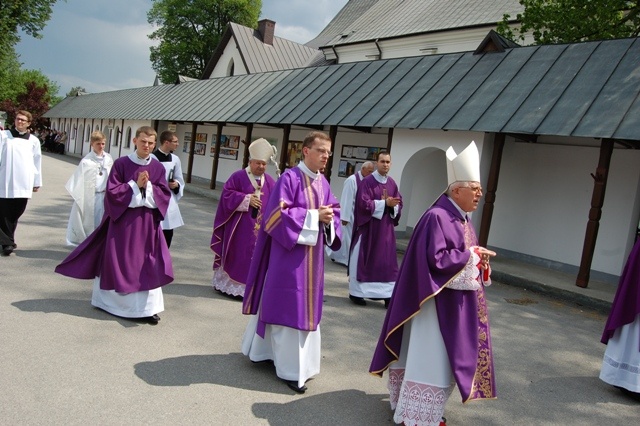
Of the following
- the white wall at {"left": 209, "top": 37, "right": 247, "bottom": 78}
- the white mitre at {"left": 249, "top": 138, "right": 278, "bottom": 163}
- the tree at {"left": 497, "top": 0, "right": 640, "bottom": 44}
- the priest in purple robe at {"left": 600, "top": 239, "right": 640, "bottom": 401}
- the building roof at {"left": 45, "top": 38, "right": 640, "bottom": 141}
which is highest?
the white wall at {"left": 209, "top": 37, "right": 247, "bottom": 78}

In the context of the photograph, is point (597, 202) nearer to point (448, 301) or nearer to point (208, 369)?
point (448, 301)

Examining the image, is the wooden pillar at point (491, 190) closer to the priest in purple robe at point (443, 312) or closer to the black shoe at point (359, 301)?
the black shoe at point (359, 301)

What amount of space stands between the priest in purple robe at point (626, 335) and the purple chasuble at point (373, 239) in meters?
2.71

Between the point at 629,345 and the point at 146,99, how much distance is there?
28885 millimetres

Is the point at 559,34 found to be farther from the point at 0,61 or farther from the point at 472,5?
the point at 0,61

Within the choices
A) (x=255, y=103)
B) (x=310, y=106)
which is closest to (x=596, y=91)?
(x=310, y=106)

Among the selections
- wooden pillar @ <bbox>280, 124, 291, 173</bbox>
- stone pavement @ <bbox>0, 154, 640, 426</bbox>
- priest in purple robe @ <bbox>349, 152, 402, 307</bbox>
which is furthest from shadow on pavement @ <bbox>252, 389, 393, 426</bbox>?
wooden pillar @ <bbox>280, 124, 291, 173</bbox>

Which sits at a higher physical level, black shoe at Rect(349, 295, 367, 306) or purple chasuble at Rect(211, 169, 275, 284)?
purple chasuble at Rect(211, 169, 275, 284)

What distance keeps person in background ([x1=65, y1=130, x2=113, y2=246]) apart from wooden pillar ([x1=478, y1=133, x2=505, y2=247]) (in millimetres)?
6848

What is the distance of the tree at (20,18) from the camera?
29297 mm

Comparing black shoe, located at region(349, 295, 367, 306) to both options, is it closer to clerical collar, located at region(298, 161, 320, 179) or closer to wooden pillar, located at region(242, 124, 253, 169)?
clerical collar, located at region(298, 161, 320, 179)

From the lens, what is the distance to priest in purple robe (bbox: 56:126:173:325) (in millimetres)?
5250

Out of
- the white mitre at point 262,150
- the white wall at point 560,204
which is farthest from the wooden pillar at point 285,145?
the white mitre at point 262,150

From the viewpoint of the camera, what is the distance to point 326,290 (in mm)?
7832
